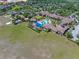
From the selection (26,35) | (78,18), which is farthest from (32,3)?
(26,35)

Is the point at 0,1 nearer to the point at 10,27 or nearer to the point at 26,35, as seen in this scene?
the point at 10,27

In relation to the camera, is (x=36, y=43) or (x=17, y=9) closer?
(x=36, y=43)

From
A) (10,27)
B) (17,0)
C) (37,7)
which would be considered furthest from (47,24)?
(17,0)

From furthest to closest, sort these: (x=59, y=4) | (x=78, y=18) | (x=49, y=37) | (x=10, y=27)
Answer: (x=59, y=4), (x=78, y=18), (x=10, y=27), (x=49, y=37)

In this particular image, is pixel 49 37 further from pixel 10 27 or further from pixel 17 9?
pixel 17 9

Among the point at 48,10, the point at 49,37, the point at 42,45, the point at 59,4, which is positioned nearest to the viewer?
the point at 42,45

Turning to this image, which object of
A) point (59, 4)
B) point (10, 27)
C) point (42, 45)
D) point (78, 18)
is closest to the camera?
point (42, 45)
